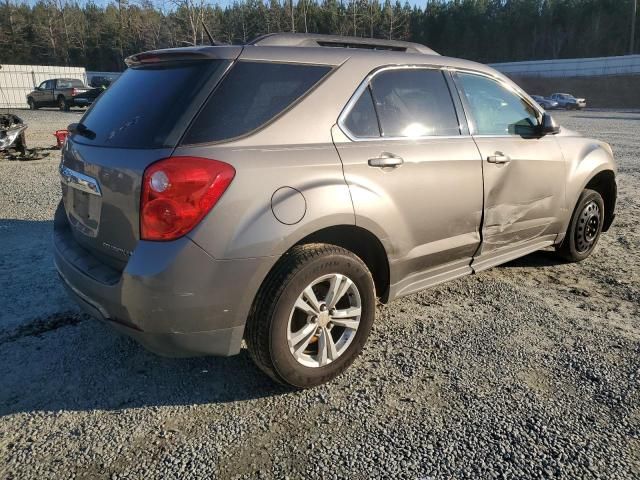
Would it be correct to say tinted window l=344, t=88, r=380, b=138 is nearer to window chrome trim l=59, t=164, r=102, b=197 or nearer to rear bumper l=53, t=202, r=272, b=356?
rear bumper l=53, t=202, r=272, b=356

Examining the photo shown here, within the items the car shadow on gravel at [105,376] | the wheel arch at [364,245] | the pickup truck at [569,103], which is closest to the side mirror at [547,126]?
the wheel arch at [364,245]

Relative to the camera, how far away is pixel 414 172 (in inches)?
124

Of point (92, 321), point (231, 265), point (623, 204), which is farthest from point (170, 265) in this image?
point (623, 204)

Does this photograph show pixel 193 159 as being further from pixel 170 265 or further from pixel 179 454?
pixel 179 454

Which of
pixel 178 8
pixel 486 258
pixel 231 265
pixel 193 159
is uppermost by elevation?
pixel 178 8

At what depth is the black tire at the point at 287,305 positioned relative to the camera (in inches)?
103

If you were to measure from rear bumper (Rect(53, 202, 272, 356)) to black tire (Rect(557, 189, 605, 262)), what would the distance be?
344cm

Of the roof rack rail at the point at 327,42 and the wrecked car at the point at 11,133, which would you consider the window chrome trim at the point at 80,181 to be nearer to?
the roof rack rail at the point at 327,42

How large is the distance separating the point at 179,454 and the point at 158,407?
427 mm

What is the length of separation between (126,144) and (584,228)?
4.16 meters

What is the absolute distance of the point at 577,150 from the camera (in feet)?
14.8

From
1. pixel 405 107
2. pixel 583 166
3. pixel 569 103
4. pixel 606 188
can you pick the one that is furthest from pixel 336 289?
pixel 569 103

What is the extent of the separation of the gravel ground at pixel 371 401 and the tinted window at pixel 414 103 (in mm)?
1376

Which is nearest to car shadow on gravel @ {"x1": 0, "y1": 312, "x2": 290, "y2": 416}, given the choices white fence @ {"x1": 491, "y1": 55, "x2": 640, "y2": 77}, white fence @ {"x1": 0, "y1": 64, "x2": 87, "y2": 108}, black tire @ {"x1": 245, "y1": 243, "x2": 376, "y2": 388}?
black tire @ {"x1": 245, "y1": 243, "x2": 376, "y2": 388}
